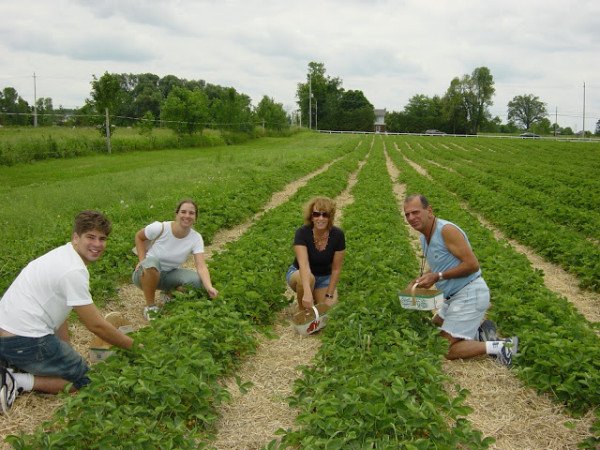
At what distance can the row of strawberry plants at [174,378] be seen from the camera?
3346 millimetres

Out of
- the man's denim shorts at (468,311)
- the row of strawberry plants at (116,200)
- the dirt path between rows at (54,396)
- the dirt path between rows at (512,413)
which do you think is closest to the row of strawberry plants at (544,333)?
the dirt path between rows at (512,413)

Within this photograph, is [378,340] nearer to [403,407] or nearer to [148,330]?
[403,407]

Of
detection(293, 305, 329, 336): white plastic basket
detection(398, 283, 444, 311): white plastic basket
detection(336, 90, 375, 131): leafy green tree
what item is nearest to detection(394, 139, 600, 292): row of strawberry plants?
detection(398, 283, 444, 311): white plastic basket

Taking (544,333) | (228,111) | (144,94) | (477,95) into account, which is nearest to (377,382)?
(544,333)

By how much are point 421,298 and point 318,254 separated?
62.2 inches

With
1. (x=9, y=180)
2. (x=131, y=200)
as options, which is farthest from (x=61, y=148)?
(x=131, y=200)

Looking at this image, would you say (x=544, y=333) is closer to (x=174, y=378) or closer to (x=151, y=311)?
(x=174, y=378)

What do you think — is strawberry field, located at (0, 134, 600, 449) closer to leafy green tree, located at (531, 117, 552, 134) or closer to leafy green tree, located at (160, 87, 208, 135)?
leafy green tree, located at (160, 87, 208, 135)

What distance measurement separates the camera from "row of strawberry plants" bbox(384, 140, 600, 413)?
13.9 ft

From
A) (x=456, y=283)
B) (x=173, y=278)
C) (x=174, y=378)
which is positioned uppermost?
(x=456, y=283)

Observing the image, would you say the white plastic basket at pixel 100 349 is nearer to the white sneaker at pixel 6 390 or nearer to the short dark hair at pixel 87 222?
the white sneaker at pixel 6 390

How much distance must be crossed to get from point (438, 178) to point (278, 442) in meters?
17.8

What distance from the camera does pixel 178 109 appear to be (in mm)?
36188

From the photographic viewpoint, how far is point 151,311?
5.50 metres
